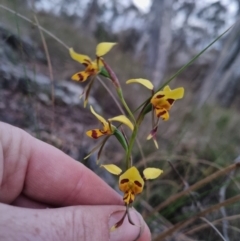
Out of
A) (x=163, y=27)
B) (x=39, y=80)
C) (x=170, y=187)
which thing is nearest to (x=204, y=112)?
(x=170, y=187)

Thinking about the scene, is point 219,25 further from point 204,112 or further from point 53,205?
point 53,205

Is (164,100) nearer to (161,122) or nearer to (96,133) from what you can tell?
(96,133)

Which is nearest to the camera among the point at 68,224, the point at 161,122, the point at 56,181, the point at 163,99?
the point at 163,99

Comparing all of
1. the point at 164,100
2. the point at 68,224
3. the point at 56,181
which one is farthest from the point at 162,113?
the point at 56,181

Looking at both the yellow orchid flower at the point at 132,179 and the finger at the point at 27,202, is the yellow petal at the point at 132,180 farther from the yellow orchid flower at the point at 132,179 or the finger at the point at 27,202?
the finger at the point at 27,202

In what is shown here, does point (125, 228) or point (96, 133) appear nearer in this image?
point (96, 133)

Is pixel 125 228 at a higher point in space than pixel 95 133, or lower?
lower

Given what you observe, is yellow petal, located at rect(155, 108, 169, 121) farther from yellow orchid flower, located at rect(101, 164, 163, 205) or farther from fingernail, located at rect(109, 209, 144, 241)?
fingernail, located at rect(109, 209, 144, 241)

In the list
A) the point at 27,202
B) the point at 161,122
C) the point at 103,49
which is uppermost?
the point at 103,49

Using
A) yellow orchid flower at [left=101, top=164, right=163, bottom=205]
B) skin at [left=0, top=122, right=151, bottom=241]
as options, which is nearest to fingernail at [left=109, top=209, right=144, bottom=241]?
skin at [left=0, top=122, right=151, bottom=241]
